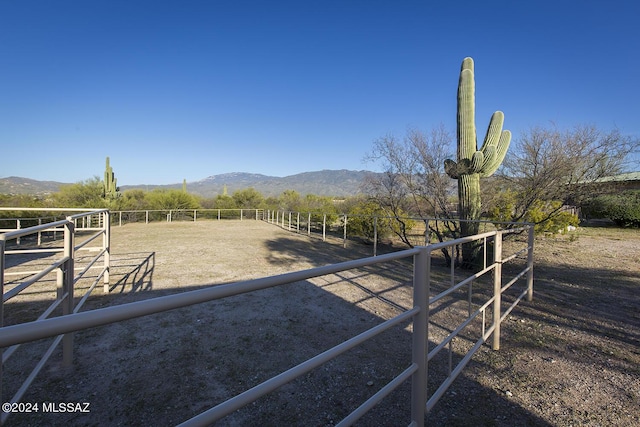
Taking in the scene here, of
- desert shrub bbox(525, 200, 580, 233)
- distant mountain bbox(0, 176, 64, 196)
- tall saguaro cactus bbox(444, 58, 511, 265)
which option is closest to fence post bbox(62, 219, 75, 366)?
tall saguaro cactus bbox(444, 58, 511, 265)

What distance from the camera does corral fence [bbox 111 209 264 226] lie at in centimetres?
1650

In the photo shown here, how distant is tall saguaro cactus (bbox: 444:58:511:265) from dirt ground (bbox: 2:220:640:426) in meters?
2.23

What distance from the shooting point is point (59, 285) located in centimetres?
224

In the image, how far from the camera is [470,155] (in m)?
6.39

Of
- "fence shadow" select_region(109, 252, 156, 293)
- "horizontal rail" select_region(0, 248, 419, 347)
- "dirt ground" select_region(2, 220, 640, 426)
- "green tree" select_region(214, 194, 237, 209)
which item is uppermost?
"green tree" select_region(214, 194, 237, 209)

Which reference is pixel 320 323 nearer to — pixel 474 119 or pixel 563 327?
pixel 563 327

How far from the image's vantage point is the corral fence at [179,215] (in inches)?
650

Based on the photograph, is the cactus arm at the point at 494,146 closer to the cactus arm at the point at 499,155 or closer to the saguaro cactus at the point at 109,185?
the cactus arm at the point at 499,155

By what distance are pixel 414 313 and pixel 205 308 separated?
281cm

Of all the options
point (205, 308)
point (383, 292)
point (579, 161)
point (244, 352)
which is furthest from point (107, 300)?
point (579, 161)

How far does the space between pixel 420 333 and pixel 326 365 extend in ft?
3.98

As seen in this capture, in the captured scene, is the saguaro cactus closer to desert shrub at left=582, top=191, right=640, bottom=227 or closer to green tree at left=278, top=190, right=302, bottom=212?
green tree at left=278, top=190, right=302, bottom=212

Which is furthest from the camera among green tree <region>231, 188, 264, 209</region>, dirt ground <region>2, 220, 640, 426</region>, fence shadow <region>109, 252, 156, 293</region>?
green tree <region>231, 188, 264, 209</region>

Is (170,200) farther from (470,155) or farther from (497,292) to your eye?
(497,292)
